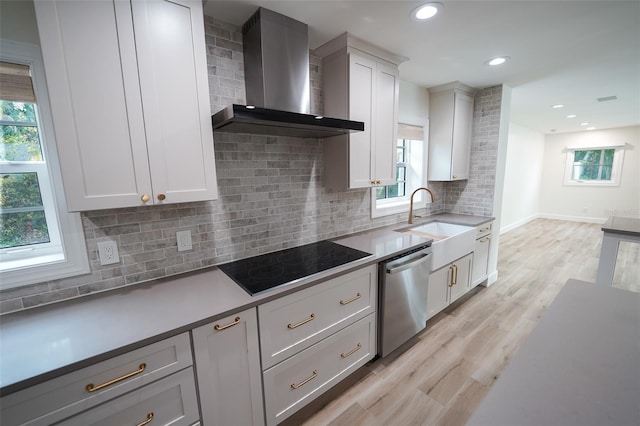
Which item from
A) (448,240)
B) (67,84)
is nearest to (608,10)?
(448,240)

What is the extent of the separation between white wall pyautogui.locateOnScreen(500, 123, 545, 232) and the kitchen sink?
362 cm

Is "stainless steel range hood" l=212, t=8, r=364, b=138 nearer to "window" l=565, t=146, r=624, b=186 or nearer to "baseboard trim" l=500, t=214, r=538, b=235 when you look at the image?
"baseboard trim" l=500, t=214, r=538, b=235

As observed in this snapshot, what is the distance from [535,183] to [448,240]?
701 cm

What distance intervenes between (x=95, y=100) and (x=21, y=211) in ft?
2.29

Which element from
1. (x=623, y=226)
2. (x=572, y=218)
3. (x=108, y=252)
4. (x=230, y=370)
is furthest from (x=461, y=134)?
(x=572, y=218)

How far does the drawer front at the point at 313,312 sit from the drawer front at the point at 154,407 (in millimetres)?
368

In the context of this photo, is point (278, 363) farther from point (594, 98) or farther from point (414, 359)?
point (594, 98)

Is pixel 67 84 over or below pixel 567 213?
over

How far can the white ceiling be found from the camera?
1.55m

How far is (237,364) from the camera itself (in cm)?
128

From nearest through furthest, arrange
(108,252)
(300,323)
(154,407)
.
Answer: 1. (154,407)
2. (108,252)
3. (300,323)

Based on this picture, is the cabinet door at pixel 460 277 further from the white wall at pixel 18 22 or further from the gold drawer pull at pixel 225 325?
the white wall at pixel 18 22

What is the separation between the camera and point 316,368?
1629 millimetres

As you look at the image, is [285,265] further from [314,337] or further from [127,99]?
[127,99]
